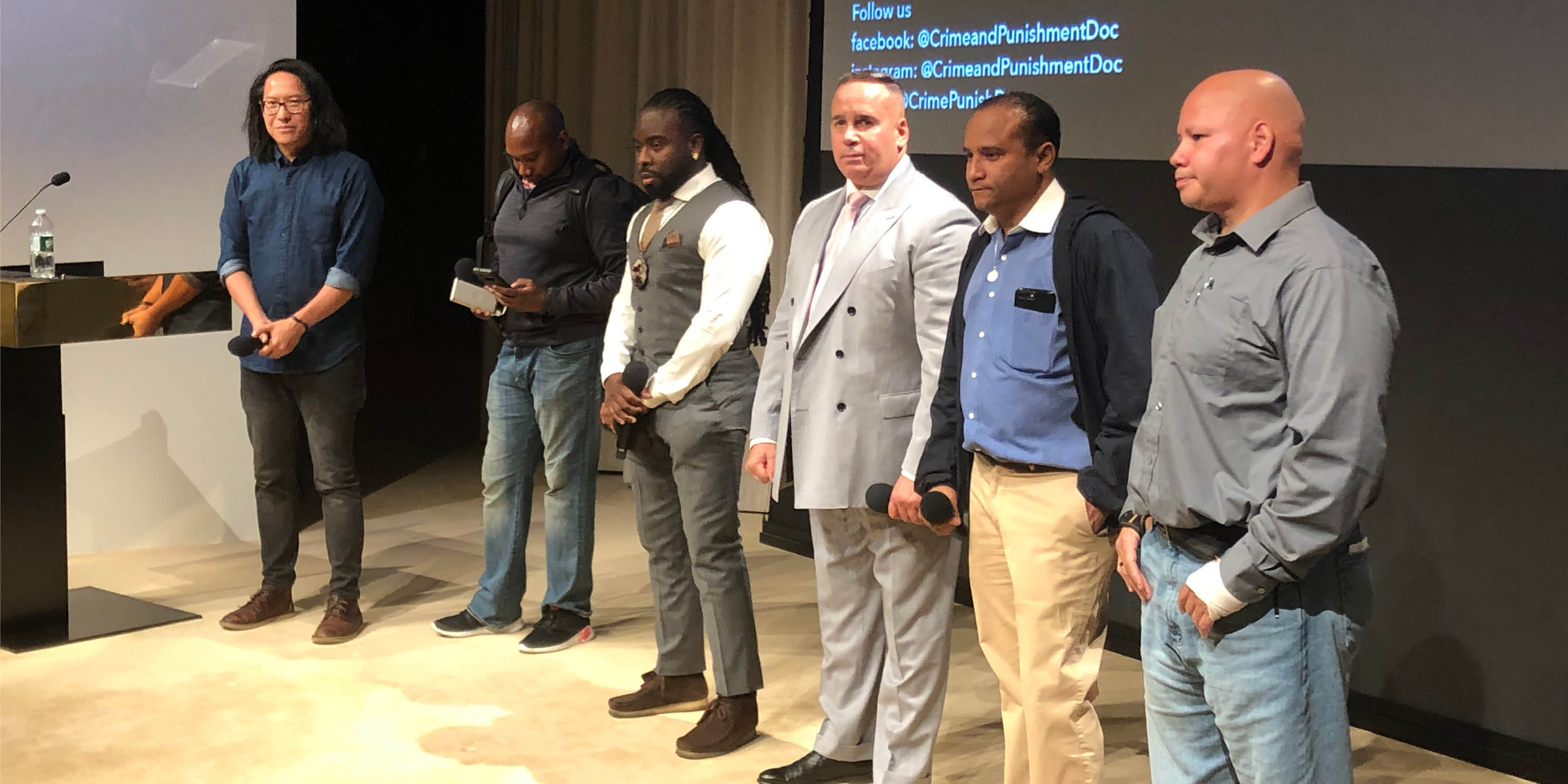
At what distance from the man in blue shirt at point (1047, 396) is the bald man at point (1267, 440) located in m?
0.39

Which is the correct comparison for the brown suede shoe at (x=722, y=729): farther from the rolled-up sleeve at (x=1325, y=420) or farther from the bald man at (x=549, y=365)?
the rolled-up sleeve at (x=1325, y=420)

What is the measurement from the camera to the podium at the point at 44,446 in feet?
14.0

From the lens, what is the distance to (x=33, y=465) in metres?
4.46

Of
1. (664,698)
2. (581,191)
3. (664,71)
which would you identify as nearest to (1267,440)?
(664,698)

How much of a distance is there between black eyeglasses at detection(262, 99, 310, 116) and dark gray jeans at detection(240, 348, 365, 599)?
74 centimetres

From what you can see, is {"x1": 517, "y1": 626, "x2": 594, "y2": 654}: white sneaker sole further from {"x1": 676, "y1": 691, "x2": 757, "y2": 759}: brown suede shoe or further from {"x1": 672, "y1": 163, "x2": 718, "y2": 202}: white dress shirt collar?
{"x1": 672, "y1": 163, "x2": 718, "y2": 202}: white dress shirt collar

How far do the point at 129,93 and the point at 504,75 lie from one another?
2.31 metres

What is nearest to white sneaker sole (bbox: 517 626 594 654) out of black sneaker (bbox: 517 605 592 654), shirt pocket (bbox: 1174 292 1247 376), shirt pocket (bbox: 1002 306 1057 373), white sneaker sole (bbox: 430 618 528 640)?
black sneaker (bbox: 517 605 592 654)

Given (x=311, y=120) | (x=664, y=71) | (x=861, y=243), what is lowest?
(x=861, y=243)

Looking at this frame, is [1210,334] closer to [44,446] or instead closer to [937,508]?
[937,508]

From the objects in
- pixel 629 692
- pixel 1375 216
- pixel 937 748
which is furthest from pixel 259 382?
pixel 1375 216

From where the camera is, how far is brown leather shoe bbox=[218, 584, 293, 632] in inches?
180

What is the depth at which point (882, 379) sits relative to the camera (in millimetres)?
3068

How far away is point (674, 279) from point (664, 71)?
3.32 metres
